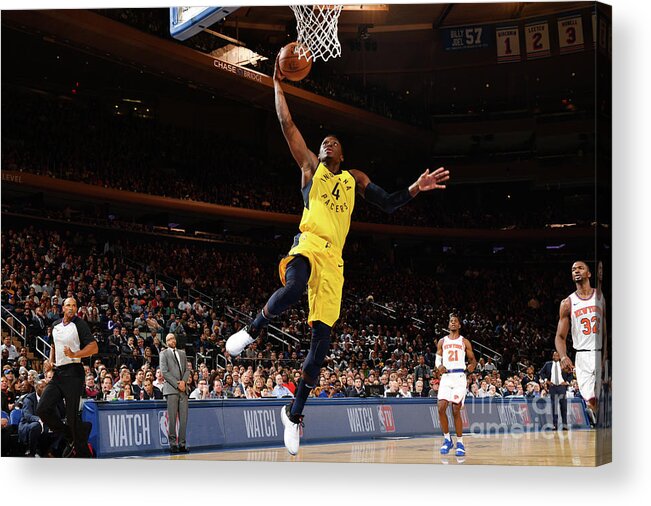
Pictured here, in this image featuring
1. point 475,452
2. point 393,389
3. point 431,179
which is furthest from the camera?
point 393,389

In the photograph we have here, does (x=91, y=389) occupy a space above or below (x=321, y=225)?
below

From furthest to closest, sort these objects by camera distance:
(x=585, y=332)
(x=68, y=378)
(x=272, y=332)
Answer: (x=272, y=332), (x=68, y=378), (x=585, y=332)

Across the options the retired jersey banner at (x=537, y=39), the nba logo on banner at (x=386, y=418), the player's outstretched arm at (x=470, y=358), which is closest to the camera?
the retired jersey banner at (x=537, y=39)

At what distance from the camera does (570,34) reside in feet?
37.8

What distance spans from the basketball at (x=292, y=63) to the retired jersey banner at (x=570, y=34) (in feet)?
10.0

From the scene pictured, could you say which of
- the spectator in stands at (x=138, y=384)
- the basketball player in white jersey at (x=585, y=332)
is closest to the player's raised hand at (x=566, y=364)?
the basketball player in white jersey at (x=585, y=332)

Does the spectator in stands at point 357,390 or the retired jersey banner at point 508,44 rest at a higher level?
the retired jersey banner at point 508,44

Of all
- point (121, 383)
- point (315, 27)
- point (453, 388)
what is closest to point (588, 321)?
point (453, 388)

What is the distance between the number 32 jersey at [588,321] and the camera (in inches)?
432

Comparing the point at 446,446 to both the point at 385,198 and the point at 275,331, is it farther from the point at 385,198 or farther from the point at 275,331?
the point at 385,198

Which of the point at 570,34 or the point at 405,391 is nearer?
the point at 570,34

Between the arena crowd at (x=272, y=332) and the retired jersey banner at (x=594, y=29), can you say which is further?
the arena crowd at (x=272, y=332)

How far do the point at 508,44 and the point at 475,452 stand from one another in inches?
200

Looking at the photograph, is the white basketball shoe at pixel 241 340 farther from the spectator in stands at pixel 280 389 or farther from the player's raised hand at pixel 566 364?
the player's raised hand at pixel 566 364
